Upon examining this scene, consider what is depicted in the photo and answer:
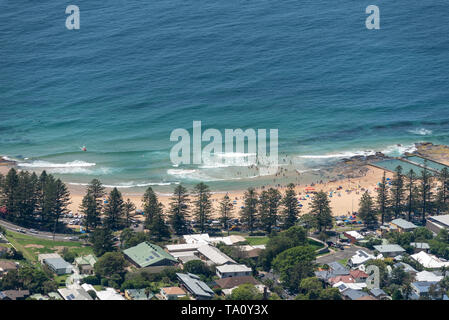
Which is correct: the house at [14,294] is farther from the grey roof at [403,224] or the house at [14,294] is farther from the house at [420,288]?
the grey roof at [403,224]

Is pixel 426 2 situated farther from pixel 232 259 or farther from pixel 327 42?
pixel 232 259

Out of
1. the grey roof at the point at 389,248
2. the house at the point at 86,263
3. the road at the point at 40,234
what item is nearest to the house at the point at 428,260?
the grey roof at the point at 389,248

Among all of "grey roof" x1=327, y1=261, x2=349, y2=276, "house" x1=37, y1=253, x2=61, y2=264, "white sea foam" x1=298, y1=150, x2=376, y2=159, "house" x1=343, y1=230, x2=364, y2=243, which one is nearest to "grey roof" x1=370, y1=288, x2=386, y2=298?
"grey roof" x1=327, y1=261, x2=349, y2=276

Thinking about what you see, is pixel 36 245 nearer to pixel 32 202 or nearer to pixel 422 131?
pixel 32 202

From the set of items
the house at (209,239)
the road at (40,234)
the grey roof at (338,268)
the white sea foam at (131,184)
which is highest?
the white sea foam at (131,184)

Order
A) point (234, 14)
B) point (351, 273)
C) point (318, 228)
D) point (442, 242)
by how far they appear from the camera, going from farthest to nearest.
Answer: point (234, 14), point (318, 228), point (442, 242), point (351, 273)

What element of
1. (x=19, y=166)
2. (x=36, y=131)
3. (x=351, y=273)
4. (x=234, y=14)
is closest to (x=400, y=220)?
(x=351, y=273)

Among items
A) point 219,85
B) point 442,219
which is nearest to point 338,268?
point 442,219
